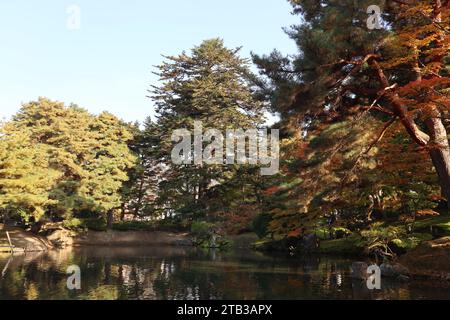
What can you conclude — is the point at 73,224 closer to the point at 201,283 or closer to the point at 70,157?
the point at 70,157

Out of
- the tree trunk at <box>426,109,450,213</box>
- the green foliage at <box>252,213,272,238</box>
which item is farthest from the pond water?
the green foliage at <box>252,213,272,238</box>

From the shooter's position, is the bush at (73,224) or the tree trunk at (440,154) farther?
the bush at (73,224)

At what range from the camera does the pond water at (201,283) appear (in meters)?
12.2

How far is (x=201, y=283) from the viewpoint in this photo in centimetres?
1452

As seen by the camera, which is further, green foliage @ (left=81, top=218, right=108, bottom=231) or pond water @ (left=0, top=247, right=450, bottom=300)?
green foliage @ (left=81, top=218, right=108, bottom=231)

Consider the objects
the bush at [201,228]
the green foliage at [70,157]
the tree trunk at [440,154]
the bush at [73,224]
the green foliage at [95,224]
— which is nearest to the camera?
the tree trunk at [440,154]

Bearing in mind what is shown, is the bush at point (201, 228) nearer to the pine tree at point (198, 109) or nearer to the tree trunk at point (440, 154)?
the pine tree at point (198, 109)

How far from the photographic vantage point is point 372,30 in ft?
37.1

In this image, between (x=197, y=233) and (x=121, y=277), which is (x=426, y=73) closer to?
(x=121, y=277)

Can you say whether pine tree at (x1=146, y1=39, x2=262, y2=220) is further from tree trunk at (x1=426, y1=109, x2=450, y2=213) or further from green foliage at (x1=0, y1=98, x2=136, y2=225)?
tree trunk at (x1=426, y1=109, x2=450, y2=213)

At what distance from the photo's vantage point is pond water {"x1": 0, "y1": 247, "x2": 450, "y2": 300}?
12203mm

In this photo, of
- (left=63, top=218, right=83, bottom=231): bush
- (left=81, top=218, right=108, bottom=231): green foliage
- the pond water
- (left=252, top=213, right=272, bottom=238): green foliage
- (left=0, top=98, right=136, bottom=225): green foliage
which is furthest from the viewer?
(left=81, top=218, right=108, bottom=231): green foliage

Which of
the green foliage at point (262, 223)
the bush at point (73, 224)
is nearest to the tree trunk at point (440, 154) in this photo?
the green foliage at point (262, 223)
